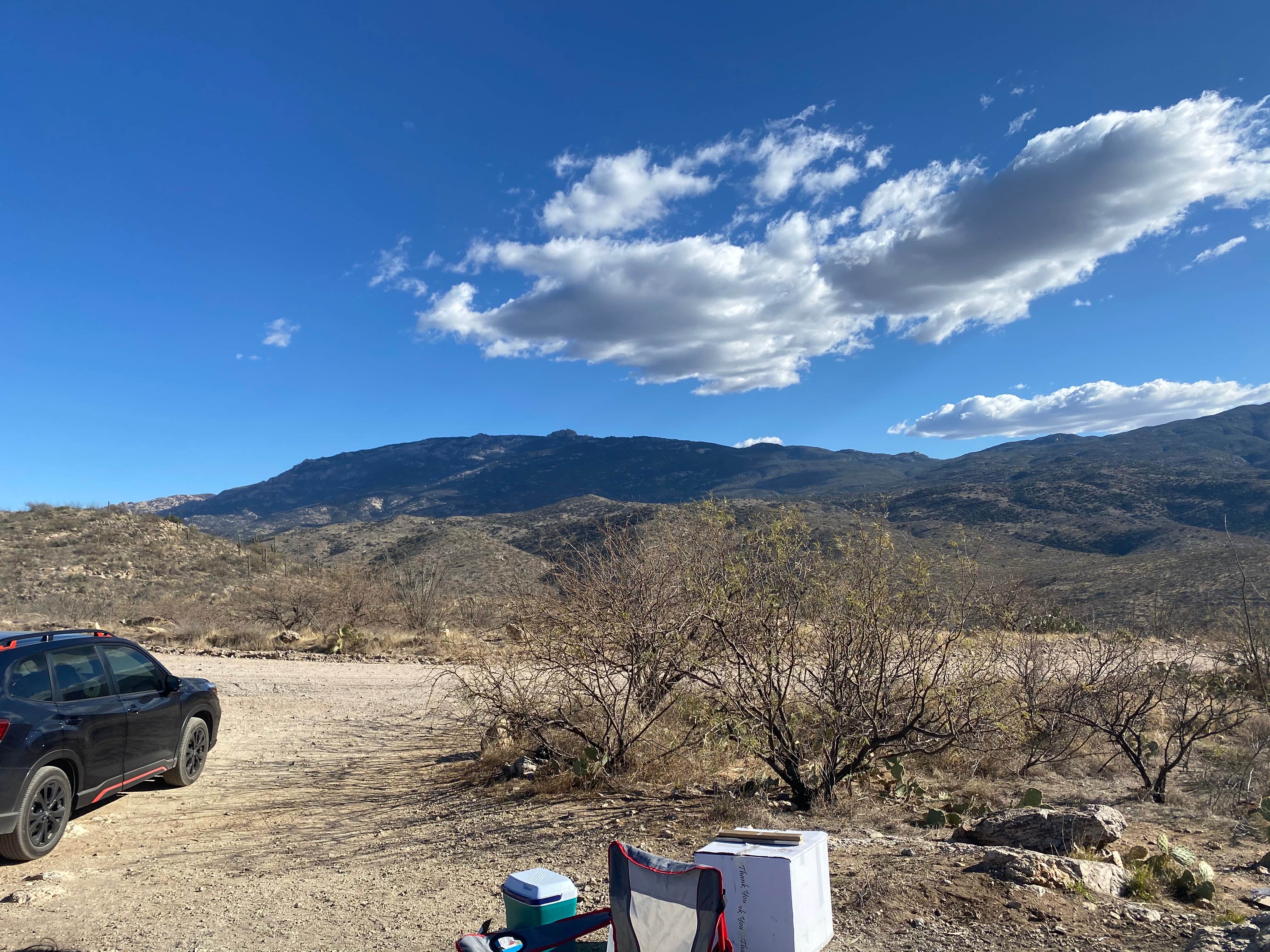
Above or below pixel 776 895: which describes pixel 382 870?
below

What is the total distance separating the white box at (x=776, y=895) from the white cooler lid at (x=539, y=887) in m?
0.82

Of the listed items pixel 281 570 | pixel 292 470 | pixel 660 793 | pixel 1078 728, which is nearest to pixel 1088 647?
pixel 1078 728

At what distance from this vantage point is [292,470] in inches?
7313

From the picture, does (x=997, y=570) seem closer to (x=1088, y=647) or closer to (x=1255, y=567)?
(x=1088, y=647)

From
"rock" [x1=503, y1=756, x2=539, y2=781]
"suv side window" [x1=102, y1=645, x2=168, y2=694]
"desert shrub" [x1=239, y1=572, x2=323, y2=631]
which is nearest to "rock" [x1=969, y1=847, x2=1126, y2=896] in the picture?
"rock" [x1=503, y1=756, x2=539, y2=781]

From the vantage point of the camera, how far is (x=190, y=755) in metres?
7.89

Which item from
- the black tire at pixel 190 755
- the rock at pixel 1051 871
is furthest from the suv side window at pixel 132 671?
the rock at pixel 1051 871

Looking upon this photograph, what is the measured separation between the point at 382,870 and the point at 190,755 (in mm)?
3571

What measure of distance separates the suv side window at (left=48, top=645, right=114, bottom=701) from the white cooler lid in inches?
173

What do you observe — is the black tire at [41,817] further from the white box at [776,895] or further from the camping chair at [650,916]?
the white box at [776,895]

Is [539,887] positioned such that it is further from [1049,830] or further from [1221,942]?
[1049,830]

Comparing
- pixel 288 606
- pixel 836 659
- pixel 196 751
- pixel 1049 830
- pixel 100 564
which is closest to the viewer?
pixel 1049 830

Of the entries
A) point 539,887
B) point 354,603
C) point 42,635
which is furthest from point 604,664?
point 354,603

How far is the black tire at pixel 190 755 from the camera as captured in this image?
7.64 meters
